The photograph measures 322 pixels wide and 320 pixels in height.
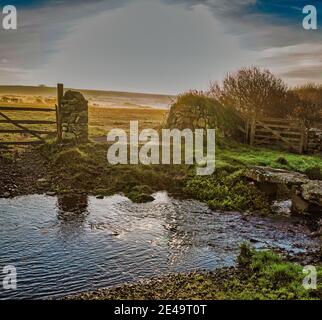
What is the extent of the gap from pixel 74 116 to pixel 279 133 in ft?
28.8

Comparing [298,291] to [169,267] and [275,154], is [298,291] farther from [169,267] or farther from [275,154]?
[275,154]

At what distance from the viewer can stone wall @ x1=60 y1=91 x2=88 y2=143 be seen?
16.3m

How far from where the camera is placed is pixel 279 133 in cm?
1922

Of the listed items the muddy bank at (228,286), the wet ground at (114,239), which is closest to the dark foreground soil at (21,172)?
the wet ground at (114,239)

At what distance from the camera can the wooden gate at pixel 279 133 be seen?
1867cm

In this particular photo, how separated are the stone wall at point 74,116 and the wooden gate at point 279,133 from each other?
758cm

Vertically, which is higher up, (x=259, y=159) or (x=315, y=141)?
(x=315, y=141)

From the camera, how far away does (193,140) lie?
1786cm

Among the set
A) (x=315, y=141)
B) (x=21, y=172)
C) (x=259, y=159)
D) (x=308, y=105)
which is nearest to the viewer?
(x=21, y=172)

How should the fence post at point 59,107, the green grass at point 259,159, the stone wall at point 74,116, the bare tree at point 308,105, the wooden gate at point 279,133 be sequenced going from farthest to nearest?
the bare tree at point 308,105, the wooden gate at point 279,133, the stone wall at point 74,116, the fence post at point 59,107, the green grass at point 259,159

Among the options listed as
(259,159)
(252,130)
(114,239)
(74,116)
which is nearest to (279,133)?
(252,130)

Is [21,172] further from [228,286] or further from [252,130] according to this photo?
[252,130]

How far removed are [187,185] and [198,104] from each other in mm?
7198

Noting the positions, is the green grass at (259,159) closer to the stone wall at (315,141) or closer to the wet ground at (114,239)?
the stone wall at (315,141)
